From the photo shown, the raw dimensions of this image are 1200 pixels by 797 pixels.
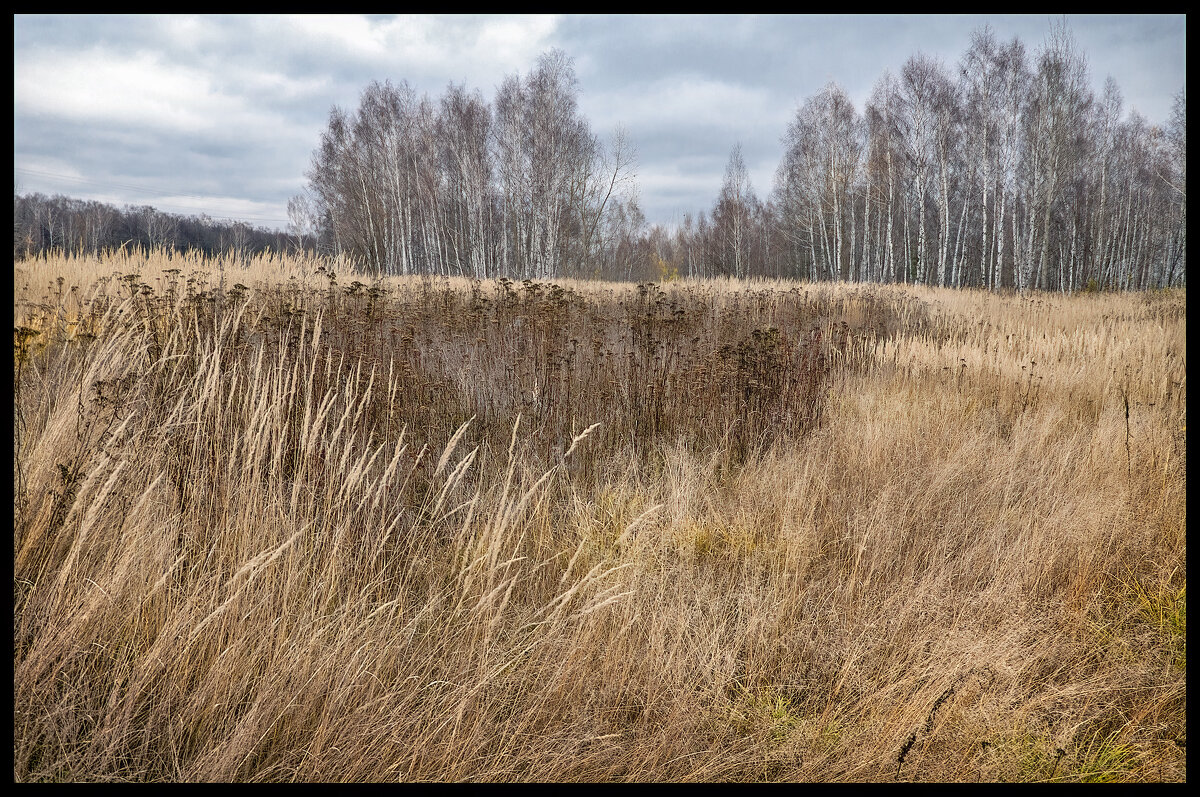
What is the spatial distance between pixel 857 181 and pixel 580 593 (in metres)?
22.1

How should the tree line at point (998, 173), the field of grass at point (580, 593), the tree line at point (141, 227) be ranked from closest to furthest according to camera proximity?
the field of grass at point (580, 593) < the tree line at point (998, 173) < the tree line at point (141, 227)

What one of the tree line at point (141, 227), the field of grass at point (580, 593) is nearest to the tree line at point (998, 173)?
the field of grass at point (580, 593)

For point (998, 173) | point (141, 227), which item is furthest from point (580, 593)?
point (141, 227)

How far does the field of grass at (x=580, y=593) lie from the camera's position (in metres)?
1.41

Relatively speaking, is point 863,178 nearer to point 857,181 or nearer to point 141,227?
point 857,181

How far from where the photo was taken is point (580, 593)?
2.00 m

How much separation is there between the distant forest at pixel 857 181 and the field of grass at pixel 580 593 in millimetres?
11583

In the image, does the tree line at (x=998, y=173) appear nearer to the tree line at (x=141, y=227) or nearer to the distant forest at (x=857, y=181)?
the distant forest at (x=857, y=181)

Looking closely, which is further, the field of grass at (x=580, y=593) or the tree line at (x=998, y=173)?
the tree line at (x=998, y=173)

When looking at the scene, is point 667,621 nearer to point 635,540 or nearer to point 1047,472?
point 635,540

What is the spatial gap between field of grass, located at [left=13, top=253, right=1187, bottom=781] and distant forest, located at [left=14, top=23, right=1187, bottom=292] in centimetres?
1158

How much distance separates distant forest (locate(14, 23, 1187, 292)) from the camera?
17.0 metres

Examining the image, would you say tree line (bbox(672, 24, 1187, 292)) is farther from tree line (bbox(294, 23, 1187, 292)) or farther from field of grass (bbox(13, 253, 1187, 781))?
field of grass (bbox(13, 253, 1187, 781))
